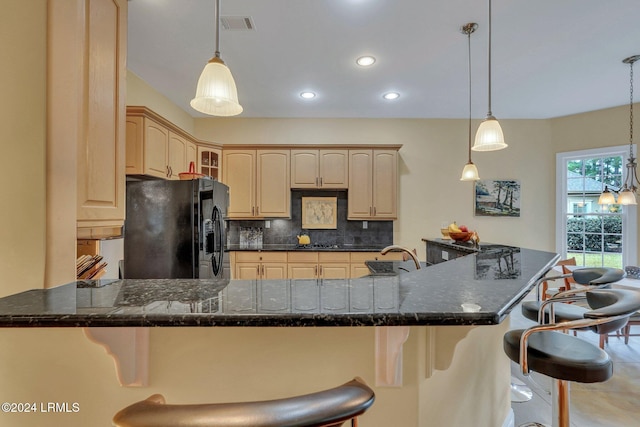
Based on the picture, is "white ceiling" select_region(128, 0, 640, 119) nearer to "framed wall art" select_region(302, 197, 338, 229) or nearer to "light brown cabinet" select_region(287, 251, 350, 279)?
"framed wall art" select_region(302, 197, 338, 229)

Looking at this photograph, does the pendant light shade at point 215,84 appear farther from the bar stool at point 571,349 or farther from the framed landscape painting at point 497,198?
the framed landscape painting at point 497,198

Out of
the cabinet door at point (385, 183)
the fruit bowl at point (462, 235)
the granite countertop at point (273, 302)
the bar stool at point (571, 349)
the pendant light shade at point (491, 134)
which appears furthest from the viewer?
the cabinet door at point (385, 183)

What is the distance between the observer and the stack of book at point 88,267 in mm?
1486

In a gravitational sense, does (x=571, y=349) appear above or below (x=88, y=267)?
below

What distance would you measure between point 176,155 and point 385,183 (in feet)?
8.96

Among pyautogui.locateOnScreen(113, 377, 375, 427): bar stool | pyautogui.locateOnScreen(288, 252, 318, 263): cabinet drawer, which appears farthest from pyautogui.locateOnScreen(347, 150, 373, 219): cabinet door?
pyautogui.locateOnScreen(113, 377, 375, 427): bar stool

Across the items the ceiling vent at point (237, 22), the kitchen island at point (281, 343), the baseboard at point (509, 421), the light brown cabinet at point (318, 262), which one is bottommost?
the baseboard at point (509, 421)

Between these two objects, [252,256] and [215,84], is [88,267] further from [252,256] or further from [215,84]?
[252,256]

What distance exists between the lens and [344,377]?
942mm

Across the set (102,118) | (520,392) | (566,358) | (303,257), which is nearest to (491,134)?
(566,358)

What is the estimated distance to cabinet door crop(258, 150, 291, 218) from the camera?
426 centimetres

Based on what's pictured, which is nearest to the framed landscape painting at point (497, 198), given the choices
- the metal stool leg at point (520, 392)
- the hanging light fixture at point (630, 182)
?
the hanging light fixture at point (630, 182)

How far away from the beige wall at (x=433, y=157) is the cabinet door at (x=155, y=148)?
4.89ft

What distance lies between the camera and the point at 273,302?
2.70ft
